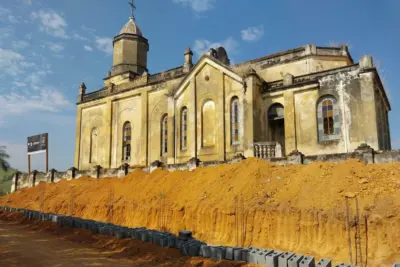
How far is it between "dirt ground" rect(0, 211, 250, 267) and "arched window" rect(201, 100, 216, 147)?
10.5m

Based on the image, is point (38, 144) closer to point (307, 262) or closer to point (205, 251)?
point (205, 251)

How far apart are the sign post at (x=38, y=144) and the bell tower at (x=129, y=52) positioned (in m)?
8.63

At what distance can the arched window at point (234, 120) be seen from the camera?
20594mm

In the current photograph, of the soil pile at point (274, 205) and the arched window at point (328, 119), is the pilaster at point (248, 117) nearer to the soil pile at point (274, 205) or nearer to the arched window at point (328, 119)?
the arched window at point (328, 119)

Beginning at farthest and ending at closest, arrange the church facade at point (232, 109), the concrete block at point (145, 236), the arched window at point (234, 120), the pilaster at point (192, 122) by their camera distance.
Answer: the pilaster at point (192, 122) < the arched window at point (234, 120) < the church facade at point (232, 109) < the concrete block at point (145, 236)

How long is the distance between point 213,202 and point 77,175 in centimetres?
1352

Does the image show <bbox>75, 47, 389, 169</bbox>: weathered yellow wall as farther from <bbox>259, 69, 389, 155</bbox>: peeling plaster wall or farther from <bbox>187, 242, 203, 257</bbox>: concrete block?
<bbox>187, 242, 203, 257</bbox>: concrete block

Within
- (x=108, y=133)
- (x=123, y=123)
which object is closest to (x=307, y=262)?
(x=123, y=123)

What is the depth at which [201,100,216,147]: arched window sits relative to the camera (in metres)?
21.7

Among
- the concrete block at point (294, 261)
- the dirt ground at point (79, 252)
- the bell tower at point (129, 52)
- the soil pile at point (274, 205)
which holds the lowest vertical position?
the dirt ground at point (79, 252)

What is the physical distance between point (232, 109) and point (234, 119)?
0.68 m

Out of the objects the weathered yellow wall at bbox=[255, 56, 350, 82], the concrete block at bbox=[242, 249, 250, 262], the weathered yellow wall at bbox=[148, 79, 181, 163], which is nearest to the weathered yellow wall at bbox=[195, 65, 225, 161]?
the weathered yellow wall at bbox=[148, 79, 181, 163]

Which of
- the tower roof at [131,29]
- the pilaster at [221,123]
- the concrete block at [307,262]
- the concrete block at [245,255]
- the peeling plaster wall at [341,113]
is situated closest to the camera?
the concrete block at [307,262]

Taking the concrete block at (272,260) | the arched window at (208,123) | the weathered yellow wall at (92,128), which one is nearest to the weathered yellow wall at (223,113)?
the arched window at (208,123)
